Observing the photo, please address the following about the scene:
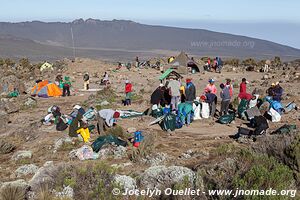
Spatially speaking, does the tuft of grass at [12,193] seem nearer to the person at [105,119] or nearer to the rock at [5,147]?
the rock at [5,147]

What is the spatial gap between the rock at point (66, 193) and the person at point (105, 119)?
6158mm

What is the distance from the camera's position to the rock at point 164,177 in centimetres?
698

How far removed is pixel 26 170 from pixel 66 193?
3239 mm

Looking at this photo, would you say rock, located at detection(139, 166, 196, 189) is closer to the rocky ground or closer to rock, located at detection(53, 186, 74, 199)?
the rocky ground

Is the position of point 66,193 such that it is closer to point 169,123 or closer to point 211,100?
point 169,123

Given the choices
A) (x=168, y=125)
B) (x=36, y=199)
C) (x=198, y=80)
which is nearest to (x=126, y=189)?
(x=36, y=199)

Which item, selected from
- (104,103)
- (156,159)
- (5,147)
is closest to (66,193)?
(156,159)

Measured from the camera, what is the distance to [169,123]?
1354 centimetres

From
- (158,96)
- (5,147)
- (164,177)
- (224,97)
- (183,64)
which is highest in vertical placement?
(164,177)

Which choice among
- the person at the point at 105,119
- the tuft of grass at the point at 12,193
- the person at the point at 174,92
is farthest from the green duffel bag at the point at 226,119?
the tuft of grass at the point at 12,193

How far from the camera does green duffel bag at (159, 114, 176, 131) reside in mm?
13512

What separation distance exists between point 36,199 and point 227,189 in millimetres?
2788

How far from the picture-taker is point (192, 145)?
38.2 feet

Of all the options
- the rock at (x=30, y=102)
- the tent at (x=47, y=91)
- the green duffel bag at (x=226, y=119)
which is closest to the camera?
the green duffel bag at (x=226, y=119)
